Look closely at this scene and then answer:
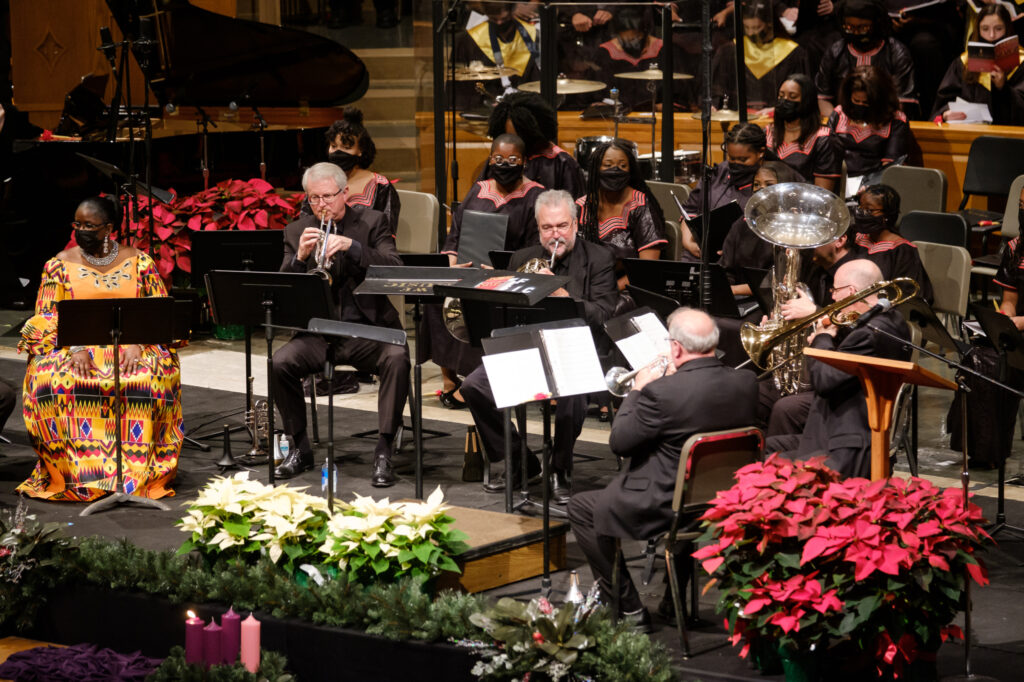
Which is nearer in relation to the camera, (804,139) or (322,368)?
(322,368)

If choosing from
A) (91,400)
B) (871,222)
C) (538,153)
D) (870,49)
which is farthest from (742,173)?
(91,400)

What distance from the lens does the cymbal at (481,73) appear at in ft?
31.0

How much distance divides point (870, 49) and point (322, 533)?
632 cm

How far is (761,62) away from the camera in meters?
10.1

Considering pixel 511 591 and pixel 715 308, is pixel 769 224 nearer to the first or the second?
pixel 715 308

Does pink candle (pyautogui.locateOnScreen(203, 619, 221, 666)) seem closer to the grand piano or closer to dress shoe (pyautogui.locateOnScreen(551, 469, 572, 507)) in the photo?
dress shoe (pyautogui.locateOnScreen(551, 469, 572, 507))

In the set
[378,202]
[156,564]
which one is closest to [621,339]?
[156,564]

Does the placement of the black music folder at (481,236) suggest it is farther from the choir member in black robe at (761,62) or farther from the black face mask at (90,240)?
the choir member in black robe at (761,62)

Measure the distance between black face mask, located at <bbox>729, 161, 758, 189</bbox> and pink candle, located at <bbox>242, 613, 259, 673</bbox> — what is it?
4064 millimetres

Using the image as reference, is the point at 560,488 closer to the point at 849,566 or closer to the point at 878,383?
the point at 878,383

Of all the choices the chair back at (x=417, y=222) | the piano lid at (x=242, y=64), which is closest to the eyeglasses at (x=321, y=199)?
the chair back at (x=417, y=222)

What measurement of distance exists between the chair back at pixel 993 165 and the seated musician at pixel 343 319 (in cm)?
407

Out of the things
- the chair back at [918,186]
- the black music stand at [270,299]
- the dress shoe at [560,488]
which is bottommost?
the dress shoe at [560,488]

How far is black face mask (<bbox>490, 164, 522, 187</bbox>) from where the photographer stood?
7461mm
